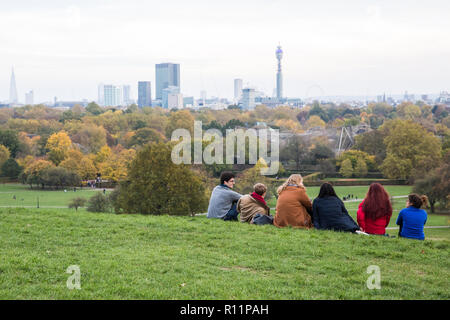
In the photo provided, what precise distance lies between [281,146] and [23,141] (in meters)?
40.1

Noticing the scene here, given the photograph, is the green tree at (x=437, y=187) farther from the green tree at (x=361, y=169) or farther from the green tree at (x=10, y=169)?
the green tree at (x=10, y=169)

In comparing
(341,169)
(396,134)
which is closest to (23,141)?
Answer: (341,169)

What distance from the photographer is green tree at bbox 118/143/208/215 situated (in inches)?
1084

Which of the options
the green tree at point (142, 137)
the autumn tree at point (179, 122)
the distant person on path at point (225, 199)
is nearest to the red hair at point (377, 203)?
the distant person on path at point (225, 199)

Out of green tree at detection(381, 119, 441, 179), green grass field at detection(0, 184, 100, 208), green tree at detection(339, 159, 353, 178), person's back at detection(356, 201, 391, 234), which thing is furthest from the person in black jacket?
green tree at detection(339, 159, 353, 178)

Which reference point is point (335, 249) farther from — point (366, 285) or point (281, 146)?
point (281, 146)

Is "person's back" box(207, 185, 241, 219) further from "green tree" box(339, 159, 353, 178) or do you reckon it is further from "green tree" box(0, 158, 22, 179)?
"green tree" box(0, 158, 22, 179)

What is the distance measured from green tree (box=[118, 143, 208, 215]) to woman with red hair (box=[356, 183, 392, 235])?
18.1 m

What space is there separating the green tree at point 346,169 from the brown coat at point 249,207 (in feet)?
167

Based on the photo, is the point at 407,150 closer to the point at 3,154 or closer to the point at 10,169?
the point at 10,169

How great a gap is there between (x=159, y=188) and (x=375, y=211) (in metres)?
19.6

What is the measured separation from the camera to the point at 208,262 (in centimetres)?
770

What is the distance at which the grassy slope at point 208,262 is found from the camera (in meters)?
6.21

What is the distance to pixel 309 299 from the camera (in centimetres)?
596
